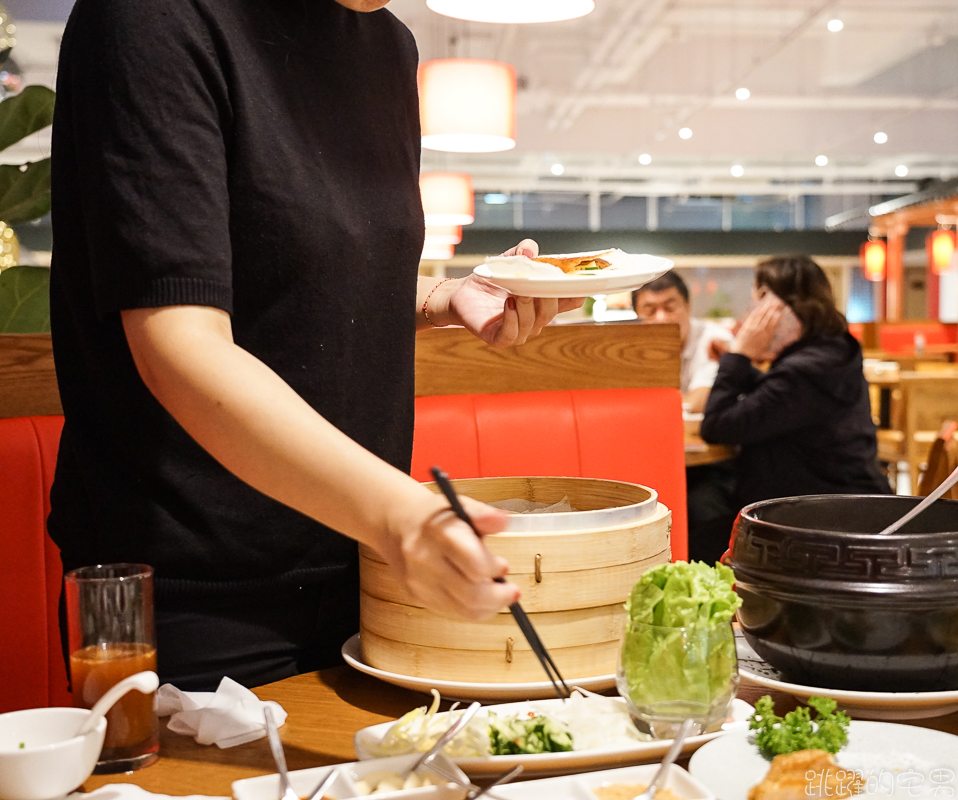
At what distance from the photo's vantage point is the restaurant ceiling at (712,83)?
31.2ft

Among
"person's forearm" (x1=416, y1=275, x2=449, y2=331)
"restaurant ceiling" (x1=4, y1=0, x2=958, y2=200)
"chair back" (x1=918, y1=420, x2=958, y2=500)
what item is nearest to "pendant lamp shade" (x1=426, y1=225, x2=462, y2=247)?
"restaurant ceiling" (x1=4, y1=0, x2=958, y2=200)

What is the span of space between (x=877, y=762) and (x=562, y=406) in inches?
60.1

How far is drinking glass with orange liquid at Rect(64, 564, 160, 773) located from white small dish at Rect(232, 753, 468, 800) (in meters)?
0.17

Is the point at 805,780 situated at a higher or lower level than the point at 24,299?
lower

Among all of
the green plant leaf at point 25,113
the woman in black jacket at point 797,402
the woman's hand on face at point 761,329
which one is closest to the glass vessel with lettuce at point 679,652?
the green plant leaf at point 25,113

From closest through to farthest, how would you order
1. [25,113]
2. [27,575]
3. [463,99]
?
[27,575], [25,113], [463,99]

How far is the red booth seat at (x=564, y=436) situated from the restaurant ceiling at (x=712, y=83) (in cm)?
393

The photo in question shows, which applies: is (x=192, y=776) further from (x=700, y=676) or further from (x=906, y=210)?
(x=906, y=210)

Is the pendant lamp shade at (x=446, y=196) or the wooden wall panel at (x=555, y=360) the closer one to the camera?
the wooden wall panel at (x=555, y=360)

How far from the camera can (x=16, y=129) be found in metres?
2.21

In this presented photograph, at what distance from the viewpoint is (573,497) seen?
54.4 inches

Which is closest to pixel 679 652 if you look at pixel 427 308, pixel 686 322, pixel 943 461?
pixel 427 308

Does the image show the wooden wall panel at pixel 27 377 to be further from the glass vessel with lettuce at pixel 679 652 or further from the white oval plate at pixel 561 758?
the glass vessel with lettuce at pixel 679 652

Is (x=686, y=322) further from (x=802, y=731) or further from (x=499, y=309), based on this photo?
(x=802, y=731)
